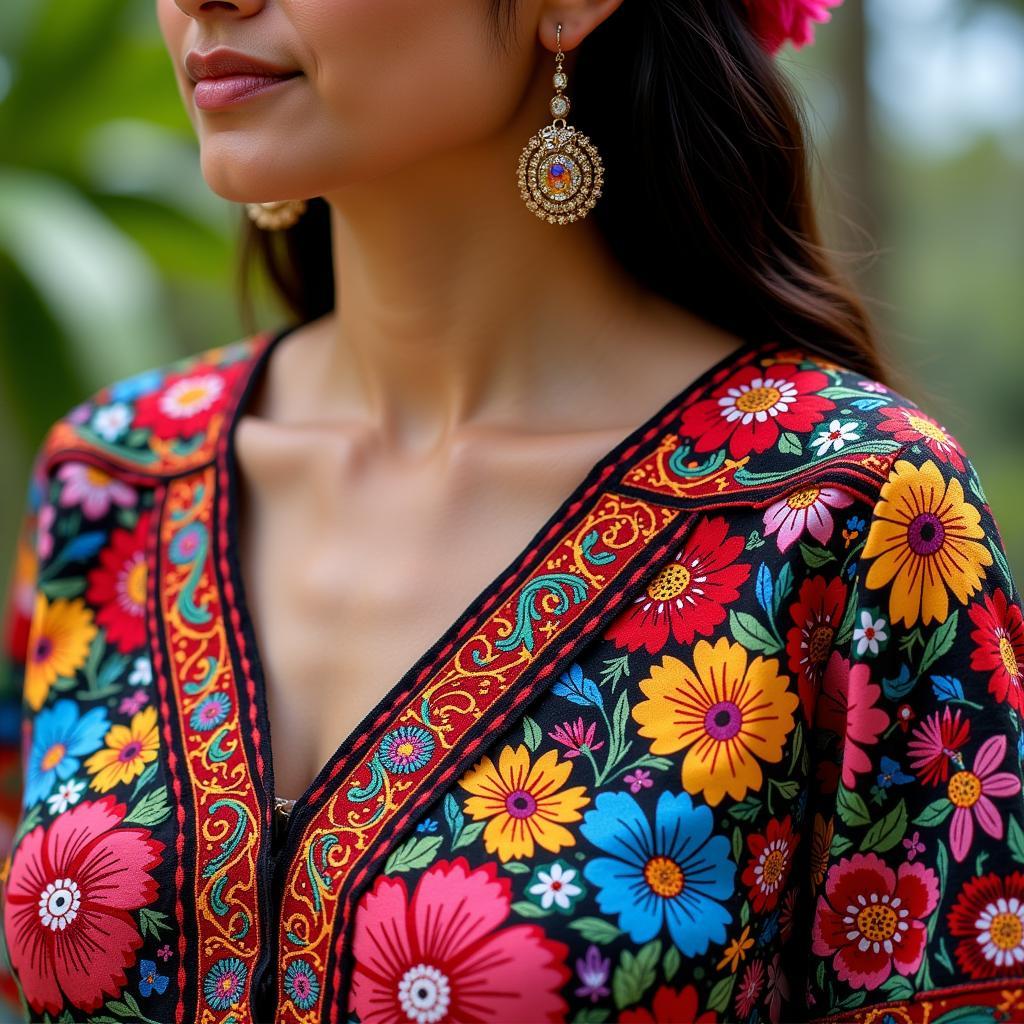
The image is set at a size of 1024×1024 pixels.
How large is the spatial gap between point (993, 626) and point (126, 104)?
7.74 ft

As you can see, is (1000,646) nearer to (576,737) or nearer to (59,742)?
(576,737)

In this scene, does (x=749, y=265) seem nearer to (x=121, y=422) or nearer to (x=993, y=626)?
(x=993, y=626)

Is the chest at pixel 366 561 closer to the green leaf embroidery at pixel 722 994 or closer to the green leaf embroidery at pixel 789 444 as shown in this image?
the green leaf embroidery at pixel 789 444

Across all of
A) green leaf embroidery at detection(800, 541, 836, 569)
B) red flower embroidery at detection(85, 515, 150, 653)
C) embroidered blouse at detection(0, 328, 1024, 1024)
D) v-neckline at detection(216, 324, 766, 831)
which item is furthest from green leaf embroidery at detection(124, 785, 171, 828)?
green leaf embroidery at detection(800, 541, 836, 569)

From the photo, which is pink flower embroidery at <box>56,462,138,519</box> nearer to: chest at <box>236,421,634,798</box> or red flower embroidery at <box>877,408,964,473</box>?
chest at <box>236,421,634,798</box>

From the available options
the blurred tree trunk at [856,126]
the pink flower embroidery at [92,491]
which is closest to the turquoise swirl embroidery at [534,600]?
the pink flower embroidery at [92,491]

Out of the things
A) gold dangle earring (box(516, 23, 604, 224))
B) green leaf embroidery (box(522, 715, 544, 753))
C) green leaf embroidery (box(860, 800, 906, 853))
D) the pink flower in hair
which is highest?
the pink flower in hair

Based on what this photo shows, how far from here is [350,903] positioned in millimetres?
1096

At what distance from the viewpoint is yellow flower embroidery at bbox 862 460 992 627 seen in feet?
3.57

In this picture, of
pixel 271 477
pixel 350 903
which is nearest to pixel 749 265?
pixel 271 477

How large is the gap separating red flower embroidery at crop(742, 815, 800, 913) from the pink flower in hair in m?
0.78

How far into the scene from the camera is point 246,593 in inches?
53.5

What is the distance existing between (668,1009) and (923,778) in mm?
280

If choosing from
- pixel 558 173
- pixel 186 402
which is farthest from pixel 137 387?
pixel 558 173
